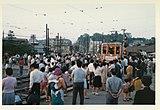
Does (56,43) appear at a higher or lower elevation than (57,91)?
higher

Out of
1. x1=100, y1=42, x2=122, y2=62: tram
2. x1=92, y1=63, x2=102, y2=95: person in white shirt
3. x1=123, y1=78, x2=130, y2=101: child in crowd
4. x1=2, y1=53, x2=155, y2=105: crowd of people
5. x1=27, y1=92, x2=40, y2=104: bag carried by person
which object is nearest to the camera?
x1=2, y1=53, x2=155, y2=105: crowd of people

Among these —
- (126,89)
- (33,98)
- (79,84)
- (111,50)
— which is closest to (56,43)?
(111,50)

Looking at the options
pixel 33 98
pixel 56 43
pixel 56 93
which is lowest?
pixel 33 98

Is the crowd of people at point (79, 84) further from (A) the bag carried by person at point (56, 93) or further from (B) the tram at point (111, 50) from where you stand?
(B) the tram at point (111, 50)

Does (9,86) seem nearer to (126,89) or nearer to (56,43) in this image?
(126,89)

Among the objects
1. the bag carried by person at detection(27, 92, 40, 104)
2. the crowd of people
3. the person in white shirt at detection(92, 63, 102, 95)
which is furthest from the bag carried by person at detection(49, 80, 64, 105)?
the person in white shirt at detection(92, 63, 102, 95)

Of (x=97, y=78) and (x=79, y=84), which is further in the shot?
(x=97, y=78)

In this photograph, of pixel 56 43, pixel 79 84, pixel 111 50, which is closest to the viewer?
pixel 79 84

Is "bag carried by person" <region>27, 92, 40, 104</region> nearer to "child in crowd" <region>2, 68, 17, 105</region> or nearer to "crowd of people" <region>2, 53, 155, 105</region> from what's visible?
"crowd of people" <region>2, 53, 155, 105</region>

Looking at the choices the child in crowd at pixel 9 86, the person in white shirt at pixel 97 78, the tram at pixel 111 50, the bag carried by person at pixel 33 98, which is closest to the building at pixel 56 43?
the tram at pixel 111 50

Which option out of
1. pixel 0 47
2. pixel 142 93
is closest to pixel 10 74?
pixel 0 47

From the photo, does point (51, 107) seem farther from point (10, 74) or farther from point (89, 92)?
point (89, 92)

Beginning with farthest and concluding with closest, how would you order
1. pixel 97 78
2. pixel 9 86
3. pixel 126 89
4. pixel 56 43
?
1. pixel 56 43
2. pixel 97 78
3. pixel 126 89
4. pixel 9 86

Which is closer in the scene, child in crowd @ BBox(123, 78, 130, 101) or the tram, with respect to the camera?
child in crowd @ BBox(123, 78, 130, 101)
